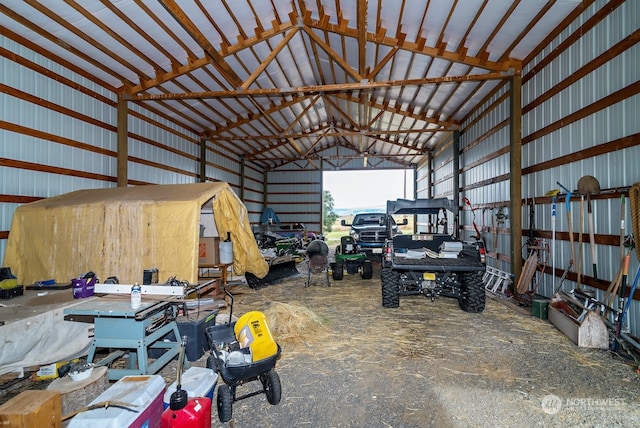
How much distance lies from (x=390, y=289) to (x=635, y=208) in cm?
357

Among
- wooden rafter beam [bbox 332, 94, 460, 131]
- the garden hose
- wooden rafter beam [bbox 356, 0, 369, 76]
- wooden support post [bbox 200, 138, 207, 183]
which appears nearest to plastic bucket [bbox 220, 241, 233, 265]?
wooden rafter beam [bbox 356, 0, 369, 76]

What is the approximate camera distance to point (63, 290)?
4.23 m

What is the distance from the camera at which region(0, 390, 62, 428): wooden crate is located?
168cm

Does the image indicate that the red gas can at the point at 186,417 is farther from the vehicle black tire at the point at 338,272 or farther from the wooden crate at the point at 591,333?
the vehicle black tire at the point at 338,272

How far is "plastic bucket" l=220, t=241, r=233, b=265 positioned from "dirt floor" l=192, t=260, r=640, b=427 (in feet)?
8.96

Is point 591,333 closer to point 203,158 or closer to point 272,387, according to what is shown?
point 272,387

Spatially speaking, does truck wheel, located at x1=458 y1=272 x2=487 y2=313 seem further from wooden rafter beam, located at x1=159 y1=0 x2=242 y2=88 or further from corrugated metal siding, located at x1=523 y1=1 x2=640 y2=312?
wooden rafter beam, located at x1=159 y1=0 x2=242 y2=88

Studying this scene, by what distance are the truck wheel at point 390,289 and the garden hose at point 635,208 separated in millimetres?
3253

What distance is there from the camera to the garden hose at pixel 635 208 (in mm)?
3891

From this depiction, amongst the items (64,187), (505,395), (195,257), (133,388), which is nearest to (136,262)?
(195,257)

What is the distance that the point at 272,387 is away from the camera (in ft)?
9.36

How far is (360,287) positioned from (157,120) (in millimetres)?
8509

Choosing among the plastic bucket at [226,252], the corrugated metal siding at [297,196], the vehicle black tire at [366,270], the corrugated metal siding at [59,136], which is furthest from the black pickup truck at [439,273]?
the corrugated metal siding at [297,196]

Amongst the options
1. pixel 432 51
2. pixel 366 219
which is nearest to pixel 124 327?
pixel 432 51
